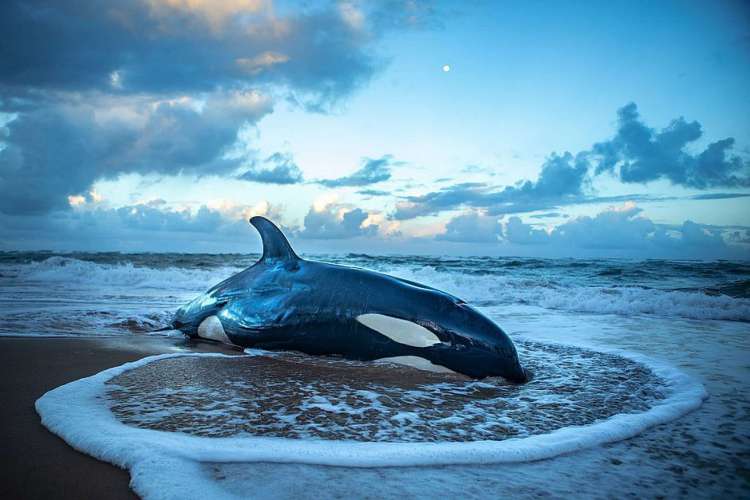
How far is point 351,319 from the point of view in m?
4.73

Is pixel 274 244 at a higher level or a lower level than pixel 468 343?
higher

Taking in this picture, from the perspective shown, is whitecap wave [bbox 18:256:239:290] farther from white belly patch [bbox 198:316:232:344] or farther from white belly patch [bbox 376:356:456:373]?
white belly patch [bbox 376:356:456:373]

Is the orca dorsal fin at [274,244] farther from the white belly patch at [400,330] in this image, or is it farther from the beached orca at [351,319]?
the white belly patch at [400,330]

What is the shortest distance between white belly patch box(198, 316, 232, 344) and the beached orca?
0.01m

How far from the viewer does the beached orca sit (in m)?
4.35

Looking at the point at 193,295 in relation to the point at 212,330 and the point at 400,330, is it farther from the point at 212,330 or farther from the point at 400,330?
the point at 400,330

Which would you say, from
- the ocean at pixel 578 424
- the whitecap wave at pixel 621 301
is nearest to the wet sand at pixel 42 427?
the ocean at pixel 578 424

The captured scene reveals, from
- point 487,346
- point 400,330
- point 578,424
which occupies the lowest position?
point 578,424

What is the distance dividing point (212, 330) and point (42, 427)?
3154 millimetres

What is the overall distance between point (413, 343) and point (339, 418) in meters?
1.57

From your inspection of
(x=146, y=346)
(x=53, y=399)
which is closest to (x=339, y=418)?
(x=53, y=399)

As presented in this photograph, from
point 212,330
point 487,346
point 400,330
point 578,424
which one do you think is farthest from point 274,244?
point 578,424

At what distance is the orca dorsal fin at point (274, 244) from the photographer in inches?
226

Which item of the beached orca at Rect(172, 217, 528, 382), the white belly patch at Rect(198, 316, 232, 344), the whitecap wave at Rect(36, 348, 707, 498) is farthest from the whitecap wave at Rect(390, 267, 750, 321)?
the whitecap wave at Rect(36, 348, 707, 498)
